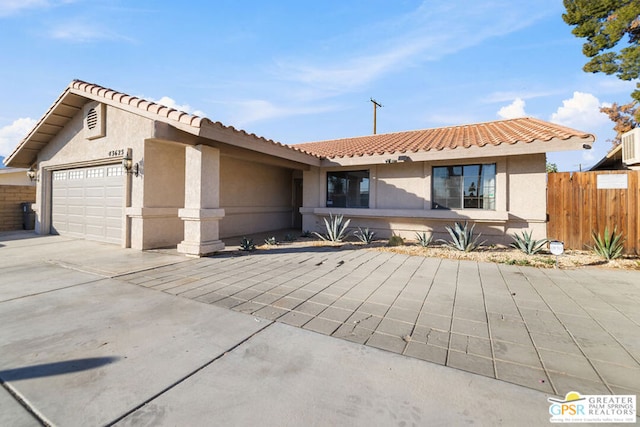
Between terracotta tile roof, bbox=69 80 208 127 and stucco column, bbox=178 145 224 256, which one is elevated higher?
terracotta tile roof, bbox=69 80 208 127

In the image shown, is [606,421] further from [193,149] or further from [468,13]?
[468,13]

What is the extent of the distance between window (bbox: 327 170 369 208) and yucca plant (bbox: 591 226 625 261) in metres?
6.57

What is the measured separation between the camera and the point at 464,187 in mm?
9242

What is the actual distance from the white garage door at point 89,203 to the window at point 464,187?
1018cm

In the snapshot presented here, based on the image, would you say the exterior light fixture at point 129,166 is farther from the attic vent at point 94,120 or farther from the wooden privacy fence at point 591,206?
the wooden privacy fence at point 591,206

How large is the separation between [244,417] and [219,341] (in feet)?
3.76

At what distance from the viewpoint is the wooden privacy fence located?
7.25m

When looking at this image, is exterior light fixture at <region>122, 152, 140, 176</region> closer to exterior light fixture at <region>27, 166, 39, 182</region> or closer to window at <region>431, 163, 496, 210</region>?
exterior light fixture at <region>27, 166, 39, 182</region>

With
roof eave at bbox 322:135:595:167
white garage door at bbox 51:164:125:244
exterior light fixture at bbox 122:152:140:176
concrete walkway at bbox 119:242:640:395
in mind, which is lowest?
concrete walkway at bbox 119:242:640:395

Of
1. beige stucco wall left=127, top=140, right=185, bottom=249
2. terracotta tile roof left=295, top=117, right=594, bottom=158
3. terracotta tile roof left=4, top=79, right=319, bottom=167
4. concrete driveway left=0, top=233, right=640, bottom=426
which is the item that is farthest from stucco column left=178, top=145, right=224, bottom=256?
terracotta tile roof left=295, top=117, right=594, bottom=158

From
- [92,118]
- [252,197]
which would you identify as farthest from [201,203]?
[92,118]

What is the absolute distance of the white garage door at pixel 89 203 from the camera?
878cm

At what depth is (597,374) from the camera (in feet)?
7.98

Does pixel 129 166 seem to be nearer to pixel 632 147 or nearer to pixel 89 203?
pixel 89 203
